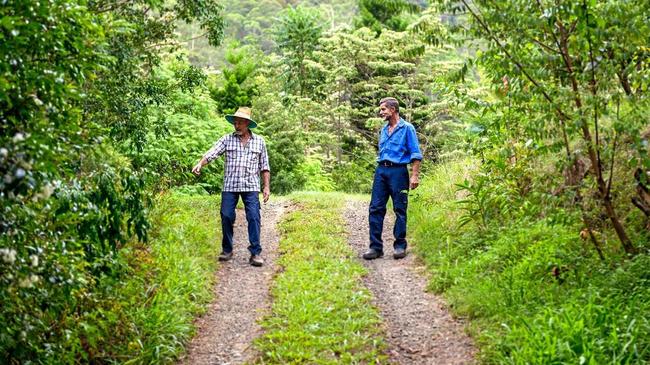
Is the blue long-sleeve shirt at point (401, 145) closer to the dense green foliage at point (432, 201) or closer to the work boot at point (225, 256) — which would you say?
the dense green foliage at point (432, 201)

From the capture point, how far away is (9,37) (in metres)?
3.23

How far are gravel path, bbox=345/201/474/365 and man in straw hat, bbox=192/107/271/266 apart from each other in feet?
4.75

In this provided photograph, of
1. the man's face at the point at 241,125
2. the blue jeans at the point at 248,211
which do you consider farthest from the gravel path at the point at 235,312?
the man's face at the point at 241,125

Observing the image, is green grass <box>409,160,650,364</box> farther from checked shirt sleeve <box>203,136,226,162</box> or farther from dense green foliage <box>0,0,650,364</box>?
checked shirt sleeve <box>203,136,226,162</box>

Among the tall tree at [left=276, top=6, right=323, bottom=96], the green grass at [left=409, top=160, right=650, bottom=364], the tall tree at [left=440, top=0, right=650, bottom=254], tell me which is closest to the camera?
the green grass at [left=409, top=160, right=650, bottom=364]

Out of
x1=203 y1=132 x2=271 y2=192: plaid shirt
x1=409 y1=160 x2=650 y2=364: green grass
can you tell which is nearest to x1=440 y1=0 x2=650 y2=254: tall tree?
x1=409 y1=160 x2=650 y2=364: green grass

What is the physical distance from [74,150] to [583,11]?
3597 mm

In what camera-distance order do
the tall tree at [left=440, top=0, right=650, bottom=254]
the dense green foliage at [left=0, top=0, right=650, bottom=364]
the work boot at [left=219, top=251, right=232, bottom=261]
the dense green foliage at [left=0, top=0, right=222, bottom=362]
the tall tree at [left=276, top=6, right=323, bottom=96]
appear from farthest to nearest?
the tall tree at [left=276, top=6, right=323, bottom=96]
the work boot at [left=219, top=251, right=232, bottom=261]
the tall tree at [left=440, top=0, right=650, bottom=254]
the dense green foliage at [left=0, top=0, right=650, bottom=364]
the dense green foliage at [left=0, top=0, right=222, bottom=362]

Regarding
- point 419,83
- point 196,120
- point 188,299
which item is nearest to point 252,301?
point 188,299

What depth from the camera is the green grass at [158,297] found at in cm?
522

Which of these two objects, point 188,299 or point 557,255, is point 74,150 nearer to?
point 188,299

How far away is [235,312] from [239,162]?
87.1 inches

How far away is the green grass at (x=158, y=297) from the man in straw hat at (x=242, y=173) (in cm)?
54

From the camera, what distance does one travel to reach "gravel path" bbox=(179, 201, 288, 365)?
5.58m
